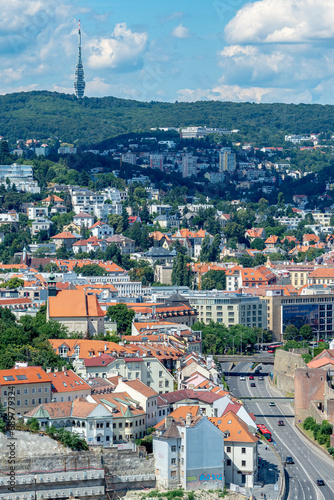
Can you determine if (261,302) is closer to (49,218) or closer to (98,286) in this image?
(98,286)

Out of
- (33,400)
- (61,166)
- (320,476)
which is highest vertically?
(61,166)

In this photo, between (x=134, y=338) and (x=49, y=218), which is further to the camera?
(x=49, y=218)

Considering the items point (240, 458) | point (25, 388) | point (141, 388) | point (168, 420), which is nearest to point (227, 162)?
point (141, 388)

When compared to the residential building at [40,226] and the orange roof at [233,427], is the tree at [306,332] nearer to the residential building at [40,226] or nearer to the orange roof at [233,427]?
the orange roof at [233,427]

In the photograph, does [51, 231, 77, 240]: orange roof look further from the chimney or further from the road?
the chimney

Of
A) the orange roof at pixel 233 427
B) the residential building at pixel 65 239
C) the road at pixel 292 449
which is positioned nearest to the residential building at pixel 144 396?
the orange roof at pixel 233 427

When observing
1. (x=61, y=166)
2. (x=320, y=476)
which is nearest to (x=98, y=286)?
(x=320, y=476)

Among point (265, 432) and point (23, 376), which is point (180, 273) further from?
point (23, 376)
